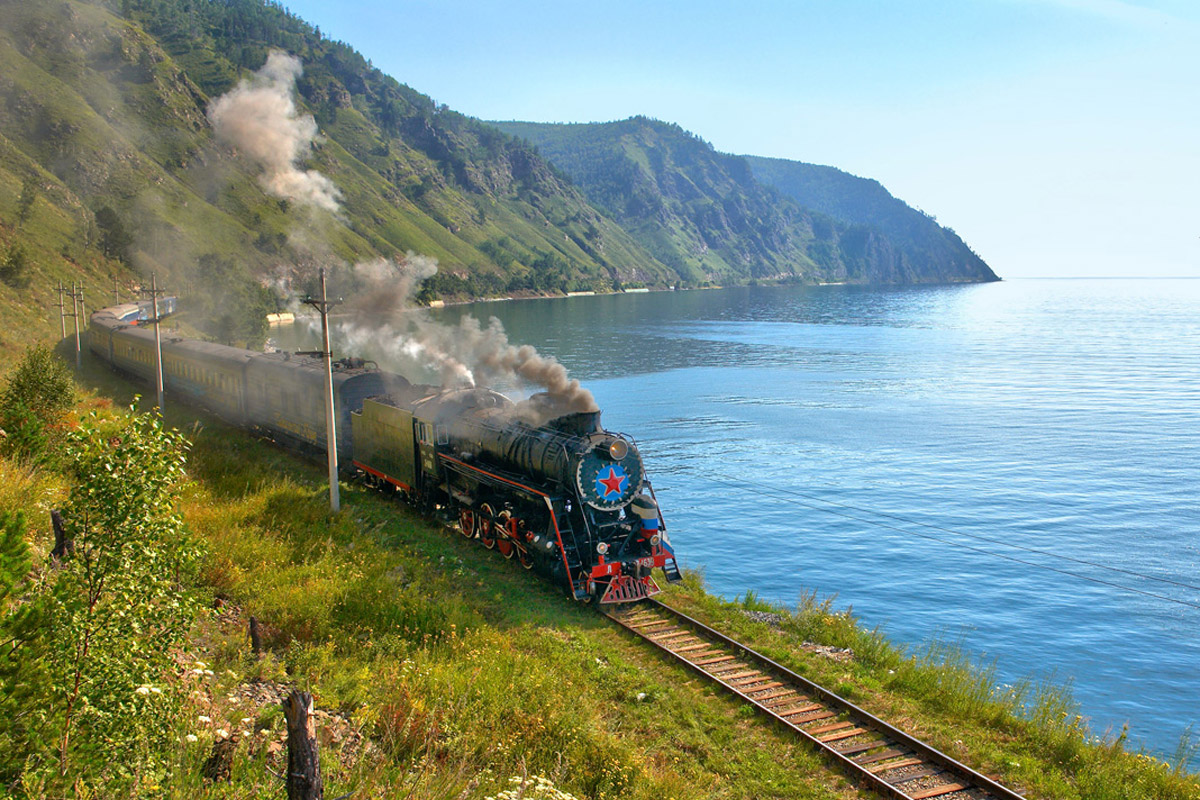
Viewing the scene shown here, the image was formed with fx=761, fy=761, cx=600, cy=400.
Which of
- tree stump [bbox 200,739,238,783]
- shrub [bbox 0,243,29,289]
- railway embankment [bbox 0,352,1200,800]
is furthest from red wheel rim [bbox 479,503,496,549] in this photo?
shrub [bbox 0,243,29,289]

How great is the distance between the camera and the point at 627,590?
21.0 meters

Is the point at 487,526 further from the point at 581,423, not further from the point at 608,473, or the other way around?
the point at 608,473

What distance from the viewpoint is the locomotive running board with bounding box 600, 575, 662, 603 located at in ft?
68.0

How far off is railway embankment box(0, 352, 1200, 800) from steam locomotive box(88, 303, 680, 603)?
1.15m

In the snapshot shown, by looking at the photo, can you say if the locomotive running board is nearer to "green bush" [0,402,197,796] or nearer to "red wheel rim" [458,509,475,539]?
"red wheel rim" [458,509,475,539]

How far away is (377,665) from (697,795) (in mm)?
6764

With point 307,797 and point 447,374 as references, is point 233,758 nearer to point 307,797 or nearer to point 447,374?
point 307,797

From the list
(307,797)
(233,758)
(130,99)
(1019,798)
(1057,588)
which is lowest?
(1057,588)

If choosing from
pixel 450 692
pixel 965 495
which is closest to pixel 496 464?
pixel 450 692

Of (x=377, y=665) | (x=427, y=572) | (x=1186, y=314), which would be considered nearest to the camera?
(x=377, y=665)

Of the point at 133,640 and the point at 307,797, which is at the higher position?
the point at 133,640

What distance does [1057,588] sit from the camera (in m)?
30.6

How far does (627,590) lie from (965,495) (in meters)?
28.4

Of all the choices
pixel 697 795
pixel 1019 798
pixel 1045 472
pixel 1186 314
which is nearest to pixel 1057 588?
pixel 1045 472
